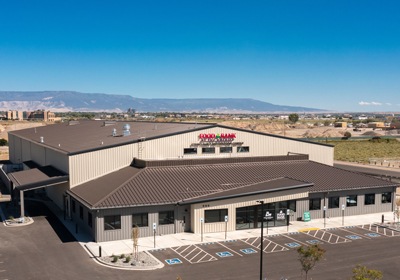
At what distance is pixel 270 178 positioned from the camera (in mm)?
40312

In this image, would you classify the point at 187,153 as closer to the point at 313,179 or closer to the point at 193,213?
the point at 193,213

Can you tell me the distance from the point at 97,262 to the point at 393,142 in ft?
442

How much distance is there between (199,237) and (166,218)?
132 inches

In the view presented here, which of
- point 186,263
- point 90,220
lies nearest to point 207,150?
point 90,220

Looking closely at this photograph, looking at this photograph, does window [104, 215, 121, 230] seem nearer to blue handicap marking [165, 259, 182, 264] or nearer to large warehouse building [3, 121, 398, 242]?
large warehouse building [3, 121, 398, 242]

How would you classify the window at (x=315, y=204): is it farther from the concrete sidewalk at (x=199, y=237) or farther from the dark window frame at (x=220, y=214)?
the dark window frame at (x=220, y=214)

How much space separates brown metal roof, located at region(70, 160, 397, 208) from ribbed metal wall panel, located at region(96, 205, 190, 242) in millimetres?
717

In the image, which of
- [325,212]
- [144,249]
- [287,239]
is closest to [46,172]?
[144,249]

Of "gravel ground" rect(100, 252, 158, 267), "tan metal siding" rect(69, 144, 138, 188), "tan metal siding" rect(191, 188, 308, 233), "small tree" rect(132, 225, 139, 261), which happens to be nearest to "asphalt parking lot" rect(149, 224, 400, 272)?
"gravel ground" rect(100, 252, 158, 267)

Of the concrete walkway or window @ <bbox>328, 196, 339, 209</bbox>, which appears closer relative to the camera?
the concrete walkway

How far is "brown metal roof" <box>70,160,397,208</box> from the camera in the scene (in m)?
33.6

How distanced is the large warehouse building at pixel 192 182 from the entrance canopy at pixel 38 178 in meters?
0.10

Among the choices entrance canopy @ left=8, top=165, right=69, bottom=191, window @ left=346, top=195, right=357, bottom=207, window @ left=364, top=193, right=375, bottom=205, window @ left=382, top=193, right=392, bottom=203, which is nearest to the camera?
entrance canopy @ left=8, top=165, right=69, bottom=191

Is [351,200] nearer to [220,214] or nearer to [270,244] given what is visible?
[270,244]
